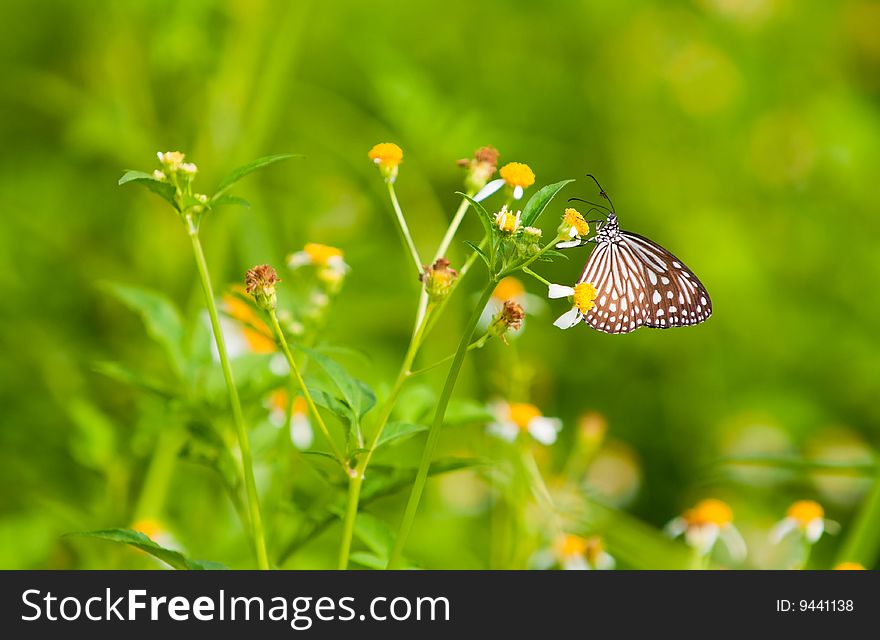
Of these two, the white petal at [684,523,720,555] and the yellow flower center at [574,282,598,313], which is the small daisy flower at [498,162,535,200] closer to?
the yellow flower center at [574,282,598,313]

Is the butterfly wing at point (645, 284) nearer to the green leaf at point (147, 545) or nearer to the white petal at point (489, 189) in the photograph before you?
the white petal at point (489, 189)

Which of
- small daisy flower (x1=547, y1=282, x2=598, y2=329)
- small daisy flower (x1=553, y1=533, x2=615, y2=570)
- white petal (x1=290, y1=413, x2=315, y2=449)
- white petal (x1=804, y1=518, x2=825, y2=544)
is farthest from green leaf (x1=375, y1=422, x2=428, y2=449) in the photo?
white petal (x1=804, y1=518, x2=825, y2=544)

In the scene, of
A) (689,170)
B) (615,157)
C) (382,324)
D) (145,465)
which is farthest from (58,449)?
(689,170)

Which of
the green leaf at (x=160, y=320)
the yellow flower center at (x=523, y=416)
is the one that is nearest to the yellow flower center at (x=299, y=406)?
the green leaf at (x=160, y=320)

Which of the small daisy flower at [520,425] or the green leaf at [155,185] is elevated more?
the small daisy flower at [520,425]

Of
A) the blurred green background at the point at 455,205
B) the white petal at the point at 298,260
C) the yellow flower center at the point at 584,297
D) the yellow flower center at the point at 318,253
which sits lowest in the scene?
the yellow flower center at the point at 584,297

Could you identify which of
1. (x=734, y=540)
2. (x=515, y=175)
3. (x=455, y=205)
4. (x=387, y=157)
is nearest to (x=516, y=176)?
(x=515, y=175)
